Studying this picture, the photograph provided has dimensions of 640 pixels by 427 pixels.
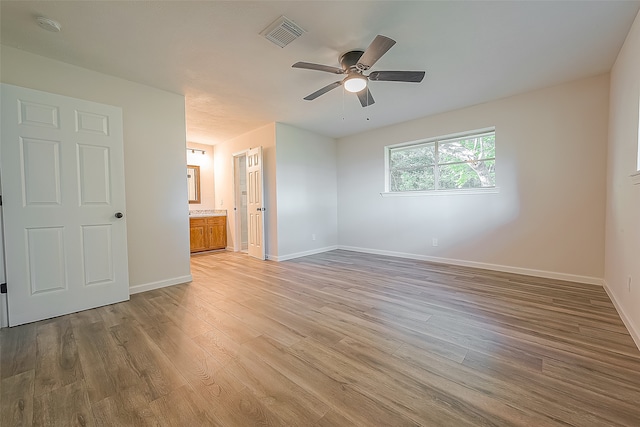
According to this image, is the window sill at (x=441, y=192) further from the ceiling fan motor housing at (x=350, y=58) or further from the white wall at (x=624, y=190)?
the ceiling fan motor housing at (x=350, y=58)

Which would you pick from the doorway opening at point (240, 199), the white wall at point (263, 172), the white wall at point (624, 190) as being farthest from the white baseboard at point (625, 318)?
the doorway opening at point (240, 199)

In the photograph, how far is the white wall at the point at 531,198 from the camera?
3119 mm

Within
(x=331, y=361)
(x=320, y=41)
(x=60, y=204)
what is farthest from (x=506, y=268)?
(x=60, y=204)

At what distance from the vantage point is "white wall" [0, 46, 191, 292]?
2.81 metres

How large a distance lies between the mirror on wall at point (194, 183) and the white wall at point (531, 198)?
183 inches

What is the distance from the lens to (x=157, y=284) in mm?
3225

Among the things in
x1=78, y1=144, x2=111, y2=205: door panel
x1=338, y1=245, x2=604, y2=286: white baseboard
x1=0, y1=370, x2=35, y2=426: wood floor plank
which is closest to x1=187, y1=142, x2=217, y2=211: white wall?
x1=78, y1=144, x2=111, y2=205: door panel

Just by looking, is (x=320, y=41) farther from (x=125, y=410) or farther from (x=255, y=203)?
(x=255, y=203)

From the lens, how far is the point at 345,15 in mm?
2037

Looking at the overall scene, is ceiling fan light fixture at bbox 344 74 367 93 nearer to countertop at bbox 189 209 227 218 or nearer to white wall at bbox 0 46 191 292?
white wall at bbox 0 46 191 292

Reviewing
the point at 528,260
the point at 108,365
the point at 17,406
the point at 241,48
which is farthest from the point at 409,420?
the point at 528,260

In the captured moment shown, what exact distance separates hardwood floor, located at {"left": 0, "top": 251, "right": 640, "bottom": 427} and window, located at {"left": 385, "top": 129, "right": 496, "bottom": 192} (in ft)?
6.30

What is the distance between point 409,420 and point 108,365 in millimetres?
1858

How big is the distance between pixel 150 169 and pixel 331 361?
3.06 m
